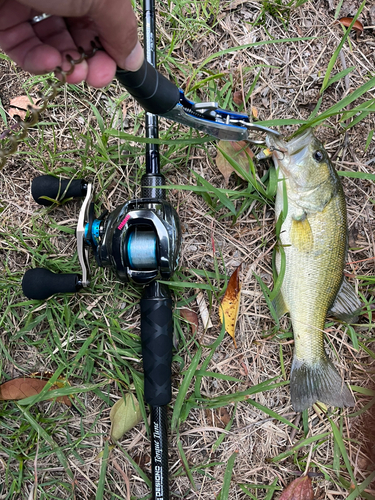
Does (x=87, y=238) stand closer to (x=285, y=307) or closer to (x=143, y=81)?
(x=143, y=81)

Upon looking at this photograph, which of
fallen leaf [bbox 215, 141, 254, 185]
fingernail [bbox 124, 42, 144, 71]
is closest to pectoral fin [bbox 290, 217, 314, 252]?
fallen leaf [bbox 215, 141, 254, 185]

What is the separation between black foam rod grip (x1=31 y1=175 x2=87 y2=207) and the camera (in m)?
2.15

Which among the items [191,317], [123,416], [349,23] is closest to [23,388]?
[123,416]

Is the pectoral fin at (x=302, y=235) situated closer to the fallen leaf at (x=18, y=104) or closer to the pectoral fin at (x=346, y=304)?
the pectoral fin at (x=346, y=304)

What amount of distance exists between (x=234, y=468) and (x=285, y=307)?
1.10 m

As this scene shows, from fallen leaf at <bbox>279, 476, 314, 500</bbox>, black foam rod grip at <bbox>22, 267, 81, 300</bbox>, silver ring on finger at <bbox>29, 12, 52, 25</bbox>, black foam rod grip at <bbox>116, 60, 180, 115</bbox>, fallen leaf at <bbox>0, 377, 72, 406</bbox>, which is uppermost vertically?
silver ring on finger at <bbox>29, 12, 52, 25</bbox>

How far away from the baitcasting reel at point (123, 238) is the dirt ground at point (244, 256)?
0.71ft

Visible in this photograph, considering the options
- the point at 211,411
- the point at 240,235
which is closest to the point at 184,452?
the point at 211,411

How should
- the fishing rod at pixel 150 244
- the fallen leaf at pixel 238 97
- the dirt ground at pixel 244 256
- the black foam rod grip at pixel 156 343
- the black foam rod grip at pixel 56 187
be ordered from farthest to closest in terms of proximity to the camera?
the fallen leaf at pixel 238 97 < the dirt ground at pixel 244 256 < the black foam rod grip at pixel 56 187 < the black foam rod grip at pixel 156 343 < the fishing rod at pixel 150 244

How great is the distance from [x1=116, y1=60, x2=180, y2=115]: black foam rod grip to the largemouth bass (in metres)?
0.82

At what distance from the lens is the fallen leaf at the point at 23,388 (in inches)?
88.0

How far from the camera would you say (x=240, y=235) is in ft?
7.72

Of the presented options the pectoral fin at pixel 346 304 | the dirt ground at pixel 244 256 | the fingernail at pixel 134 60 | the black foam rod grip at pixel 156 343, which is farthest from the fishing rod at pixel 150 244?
the pectoral fin at pixel 346 304

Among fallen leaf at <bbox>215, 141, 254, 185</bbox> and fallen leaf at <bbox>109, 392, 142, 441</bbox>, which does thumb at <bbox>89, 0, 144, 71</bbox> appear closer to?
fallen leaf at <bbox>215, 141, 254, 185</bbox>
